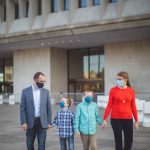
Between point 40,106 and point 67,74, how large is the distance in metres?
35.9

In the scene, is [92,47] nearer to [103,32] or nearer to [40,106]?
[103,32]

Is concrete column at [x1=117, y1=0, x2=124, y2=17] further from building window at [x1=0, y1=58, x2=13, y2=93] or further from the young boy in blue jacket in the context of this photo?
building window at [x1=0, y1=58, x2=13, y2=93]

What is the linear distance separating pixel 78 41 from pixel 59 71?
6.31 m

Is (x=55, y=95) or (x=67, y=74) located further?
(x=67, y=74)

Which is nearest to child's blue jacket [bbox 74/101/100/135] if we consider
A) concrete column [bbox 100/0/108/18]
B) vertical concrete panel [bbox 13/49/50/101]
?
concrete column [bbox 100/0/108/18]

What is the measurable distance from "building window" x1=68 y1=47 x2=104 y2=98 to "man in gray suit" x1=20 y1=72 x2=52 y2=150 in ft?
109

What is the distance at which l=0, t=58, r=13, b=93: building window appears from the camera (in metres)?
55.5

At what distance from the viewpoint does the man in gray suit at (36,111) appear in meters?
8.41

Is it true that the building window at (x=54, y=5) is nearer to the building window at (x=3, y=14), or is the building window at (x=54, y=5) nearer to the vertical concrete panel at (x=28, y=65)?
the vertical concrete panel at (x=28, y=65)

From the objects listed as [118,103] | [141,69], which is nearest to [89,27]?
[141,69]

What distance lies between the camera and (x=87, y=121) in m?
8.43

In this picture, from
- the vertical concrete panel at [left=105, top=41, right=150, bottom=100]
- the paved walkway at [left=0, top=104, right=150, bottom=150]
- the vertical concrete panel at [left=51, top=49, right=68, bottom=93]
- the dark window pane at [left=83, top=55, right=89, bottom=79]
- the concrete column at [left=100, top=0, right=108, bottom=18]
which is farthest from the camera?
the dark window pane at [left=83, top=55, right=89, bottom=79]

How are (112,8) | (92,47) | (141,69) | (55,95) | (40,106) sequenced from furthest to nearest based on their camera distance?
(92,47)
(55,95)
(141,69)
(112,8)
(40,106)

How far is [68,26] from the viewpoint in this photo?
33.3m
